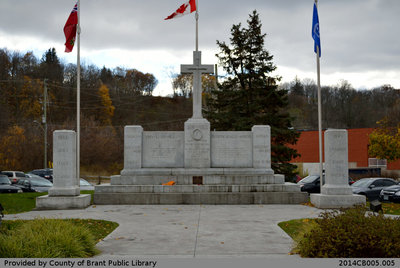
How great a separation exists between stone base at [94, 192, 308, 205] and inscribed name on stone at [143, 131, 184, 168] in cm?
235

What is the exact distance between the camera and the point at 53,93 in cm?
6234

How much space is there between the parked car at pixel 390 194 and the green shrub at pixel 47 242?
13.7m

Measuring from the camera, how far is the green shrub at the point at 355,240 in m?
6.43

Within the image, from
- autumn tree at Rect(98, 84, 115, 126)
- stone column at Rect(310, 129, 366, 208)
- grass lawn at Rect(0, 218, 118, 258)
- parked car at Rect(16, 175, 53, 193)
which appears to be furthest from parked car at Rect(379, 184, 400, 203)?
autumn tree at Rect(98, 84, 115, 126)

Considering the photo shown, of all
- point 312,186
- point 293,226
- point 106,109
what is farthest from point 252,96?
point 106,109

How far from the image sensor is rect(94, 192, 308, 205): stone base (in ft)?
53.0

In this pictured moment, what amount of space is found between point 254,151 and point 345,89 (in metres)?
73.6

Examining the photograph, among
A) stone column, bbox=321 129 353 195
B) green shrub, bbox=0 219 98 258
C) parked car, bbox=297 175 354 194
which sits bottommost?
parked car, bbox=297 175 354 194

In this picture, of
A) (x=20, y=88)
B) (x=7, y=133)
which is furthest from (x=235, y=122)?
(x=20, y=88)

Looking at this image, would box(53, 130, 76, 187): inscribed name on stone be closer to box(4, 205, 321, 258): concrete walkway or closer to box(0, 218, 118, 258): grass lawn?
box(4, 205, 321, 258): concrete walkway

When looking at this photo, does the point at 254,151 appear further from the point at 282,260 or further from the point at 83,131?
the point at 83,131

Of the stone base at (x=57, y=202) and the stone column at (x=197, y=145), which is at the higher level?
the stone column at (x=197, y=145)

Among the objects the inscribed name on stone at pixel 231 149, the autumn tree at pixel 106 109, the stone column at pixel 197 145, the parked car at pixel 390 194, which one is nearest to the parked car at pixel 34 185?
the stone column at pixel 197 145

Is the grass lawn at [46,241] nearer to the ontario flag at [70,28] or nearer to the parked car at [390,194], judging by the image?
the ontario flag at [70,28]
